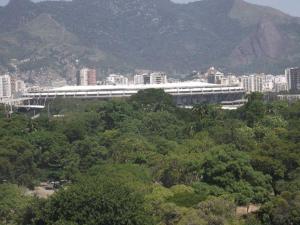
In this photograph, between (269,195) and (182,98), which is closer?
(269,195)

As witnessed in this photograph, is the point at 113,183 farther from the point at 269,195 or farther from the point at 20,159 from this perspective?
the point at 20,159

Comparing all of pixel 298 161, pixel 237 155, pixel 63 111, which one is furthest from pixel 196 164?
pixel 63 111

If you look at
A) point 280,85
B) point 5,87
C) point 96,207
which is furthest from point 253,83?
point 96,207

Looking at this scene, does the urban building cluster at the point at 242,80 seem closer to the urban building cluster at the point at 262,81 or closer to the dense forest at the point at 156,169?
the urban building cluster at the point at 262,81

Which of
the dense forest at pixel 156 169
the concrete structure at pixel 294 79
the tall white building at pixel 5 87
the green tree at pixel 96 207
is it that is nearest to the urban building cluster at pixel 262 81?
the concrete structure at pixel 294 79

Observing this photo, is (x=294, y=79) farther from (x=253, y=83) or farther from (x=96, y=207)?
(x=96, y=207)

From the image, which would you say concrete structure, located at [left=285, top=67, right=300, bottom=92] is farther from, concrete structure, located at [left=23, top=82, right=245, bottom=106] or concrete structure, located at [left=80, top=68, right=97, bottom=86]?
concrete structure, located at [left=80, top=68, right=97, bottom=86]

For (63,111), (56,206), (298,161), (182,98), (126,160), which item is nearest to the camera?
(56,206)
